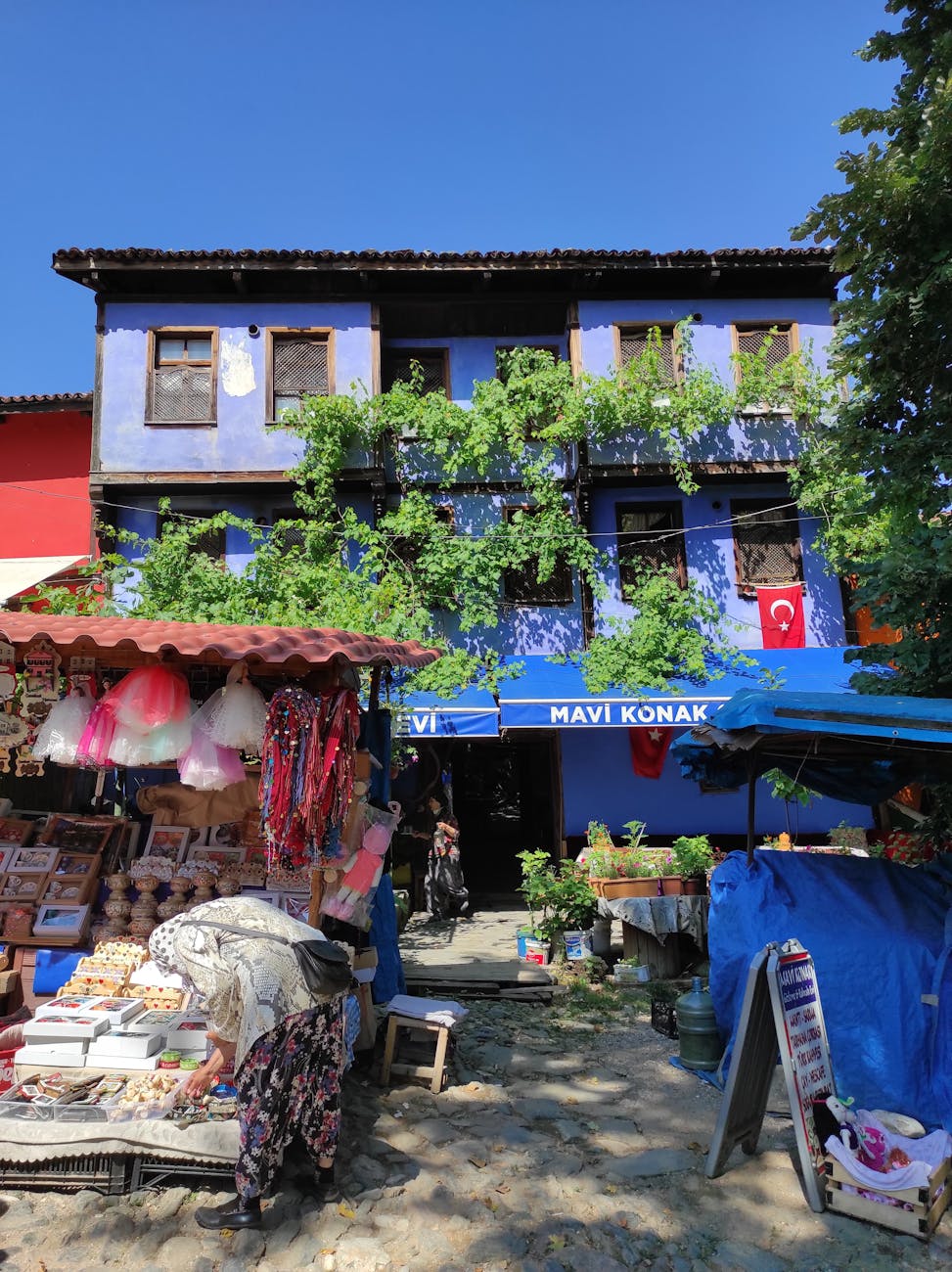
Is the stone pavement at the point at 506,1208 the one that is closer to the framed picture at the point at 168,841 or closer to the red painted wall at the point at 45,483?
the framed picture at the point at 168,841

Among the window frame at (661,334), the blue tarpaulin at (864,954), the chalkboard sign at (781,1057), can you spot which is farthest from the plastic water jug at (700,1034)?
the window frame at (661,334)

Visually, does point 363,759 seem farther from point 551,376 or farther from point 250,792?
point 551,376

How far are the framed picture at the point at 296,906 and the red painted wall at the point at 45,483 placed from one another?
11140mm

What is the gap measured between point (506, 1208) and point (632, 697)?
25.1ft

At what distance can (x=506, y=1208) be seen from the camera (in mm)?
4180

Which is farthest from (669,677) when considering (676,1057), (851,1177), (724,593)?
(851,1177)

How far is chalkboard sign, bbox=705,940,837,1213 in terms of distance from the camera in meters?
4.18

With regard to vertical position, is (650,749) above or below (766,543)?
below

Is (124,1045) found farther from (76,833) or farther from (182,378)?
(182,378)

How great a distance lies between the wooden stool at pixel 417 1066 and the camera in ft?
18.3

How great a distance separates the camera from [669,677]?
1217cm

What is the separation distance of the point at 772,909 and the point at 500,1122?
2.28 meters

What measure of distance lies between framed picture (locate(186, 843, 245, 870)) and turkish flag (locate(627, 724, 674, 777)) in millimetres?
7735

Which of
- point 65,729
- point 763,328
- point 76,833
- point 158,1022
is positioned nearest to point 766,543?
point 763,328
